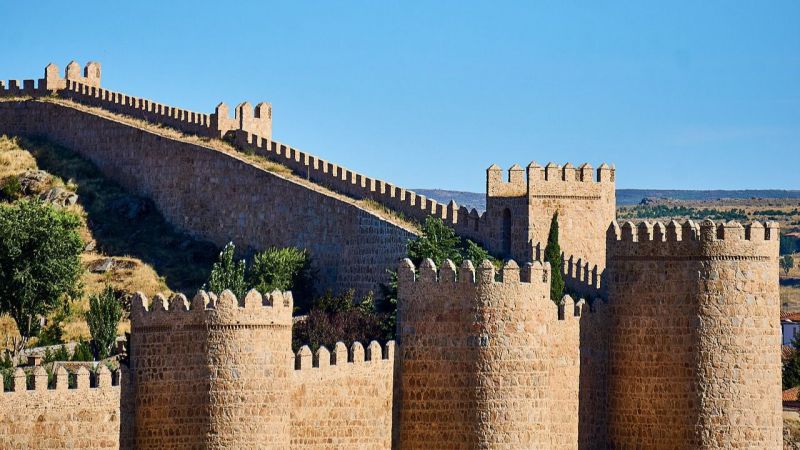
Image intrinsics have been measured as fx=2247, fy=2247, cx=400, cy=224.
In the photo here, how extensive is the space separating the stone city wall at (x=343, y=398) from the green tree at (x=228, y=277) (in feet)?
36.6

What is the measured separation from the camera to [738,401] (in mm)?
47375

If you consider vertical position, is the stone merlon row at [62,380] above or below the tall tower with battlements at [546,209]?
below

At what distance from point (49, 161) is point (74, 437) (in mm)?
27819

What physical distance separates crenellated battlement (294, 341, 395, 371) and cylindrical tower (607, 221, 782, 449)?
5703 mm

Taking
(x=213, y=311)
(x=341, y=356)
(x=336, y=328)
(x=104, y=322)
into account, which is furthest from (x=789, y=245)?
(x=213, y=311)

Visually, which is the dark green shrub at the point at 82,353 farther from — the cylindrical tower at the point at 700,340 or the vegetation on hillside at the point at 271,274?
the cylindrical tower at the point at 700,340

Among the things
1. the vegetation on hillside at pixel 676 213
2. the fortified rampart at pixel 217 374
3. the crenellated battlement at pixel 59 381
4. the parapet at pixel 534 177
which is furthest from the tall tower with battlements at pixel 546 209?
the vegetation on hillside at pixel 676 213

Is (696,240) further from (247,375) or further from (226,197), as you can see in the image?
(226,197)

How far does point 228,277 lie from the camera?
58.1 m

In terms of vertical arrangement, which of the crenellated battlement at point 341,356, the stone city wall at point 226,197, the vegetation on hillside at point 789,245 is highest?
the vegetation on hillside at point 789,245

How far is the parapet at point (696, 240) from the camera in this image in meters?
47.7

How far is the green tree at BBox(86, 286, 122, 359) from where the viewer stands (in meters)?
53.8

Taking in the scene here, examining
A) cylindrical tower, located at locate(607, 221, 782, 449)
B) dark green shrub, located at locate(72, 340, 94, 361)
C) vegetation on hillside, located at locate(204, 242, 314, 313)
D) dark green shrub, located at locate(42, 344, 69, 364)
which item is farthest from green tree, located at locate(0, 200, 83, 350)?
cylindrical tower, located at locate(607, 221, 782, 449)

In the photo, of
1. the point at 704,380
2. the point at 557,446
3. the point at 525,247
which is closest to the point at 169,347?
the point at 557,446
